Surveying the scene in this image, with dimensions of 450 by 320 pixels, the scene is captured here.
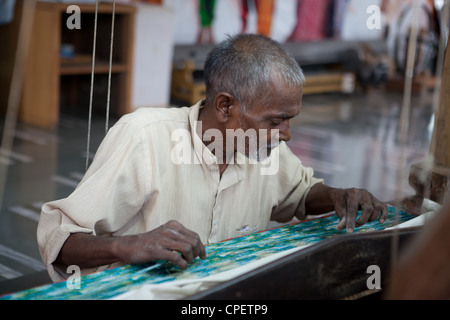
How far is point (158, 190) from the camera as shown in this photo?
1750 mm

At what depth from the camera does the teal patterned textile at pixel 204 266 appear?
132cm

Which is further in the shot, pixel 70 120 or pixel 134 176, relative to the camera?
pixel 70 120

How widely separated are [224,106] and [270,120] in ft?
0.45

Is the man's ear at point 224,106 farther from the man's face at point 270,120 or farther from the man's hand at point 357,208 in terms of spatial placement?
the man's hand at point 357,208

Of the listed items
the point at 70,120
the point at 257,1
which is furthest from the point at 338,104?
the point at 70,120

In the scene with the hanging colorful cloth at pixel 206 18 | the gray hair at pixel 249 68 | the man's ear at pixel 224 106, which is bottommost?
the man's ear at pixel 224 106

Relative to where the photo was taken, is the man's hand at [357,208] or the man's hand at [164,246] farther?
A: the man's hand at [357,208]

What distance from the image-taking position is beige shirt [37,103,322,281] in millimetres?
1639

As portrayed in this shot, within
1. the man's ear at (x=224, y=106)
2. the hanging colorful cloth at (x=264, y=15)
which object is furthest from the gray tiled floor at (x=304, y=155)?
the man's ear at (x=224, y=106)

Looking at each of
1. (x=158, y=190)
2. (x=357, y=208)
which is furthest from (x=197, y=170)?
(x=357, y=208)

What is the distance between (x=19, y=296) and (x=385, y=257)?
0.82m

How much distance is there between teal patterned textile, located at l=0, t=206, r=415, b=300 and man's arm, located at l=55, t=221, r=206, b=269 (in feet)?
0.11
